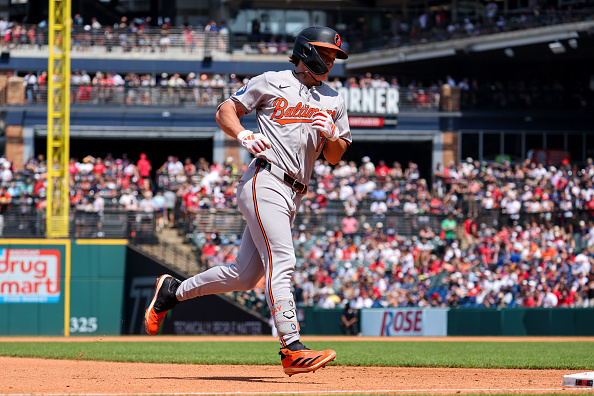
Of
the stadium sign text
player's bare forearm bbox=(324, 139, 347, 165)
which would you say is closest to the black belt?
player's bare forearm bbox=(324, 139, 347, 165)

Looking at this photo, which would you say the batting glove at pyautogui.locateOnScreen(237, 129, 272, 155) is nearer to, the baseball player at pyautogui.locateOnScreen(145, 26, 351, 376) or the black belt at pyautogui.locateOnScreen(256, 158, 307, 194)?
the baseball player at pyautogui.locateOnScreen(145, 26, 351, 376)

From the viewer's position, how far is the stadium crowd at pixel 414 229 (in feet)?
70.4

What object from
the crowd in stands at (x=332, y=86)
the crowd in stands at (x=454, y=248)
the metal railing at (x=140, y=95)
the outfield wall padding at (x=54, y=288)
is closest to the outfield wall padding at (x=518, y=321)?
the crowd in stands at (x=454, y=248)

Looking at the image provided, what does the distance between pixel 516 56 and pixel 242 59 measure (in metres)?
10.7

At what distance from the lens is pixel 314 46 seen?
637cm

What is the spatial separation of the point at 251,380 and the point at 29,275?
15.1m

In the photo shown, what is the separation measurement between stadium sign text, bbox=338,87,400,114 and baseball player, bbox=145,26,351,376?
2556 cm

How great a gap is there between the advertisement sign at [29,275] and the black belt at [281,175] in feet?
50.0

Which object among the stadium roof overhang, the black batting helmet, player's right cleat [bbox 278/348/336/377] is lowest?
player's right cleat [bbox 278/348/336/377]

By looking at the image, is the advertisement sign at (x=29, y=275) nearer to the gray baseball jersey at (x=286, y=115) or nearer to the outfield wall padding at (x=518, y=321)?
the outfield wall padding at (x=518, y=321)

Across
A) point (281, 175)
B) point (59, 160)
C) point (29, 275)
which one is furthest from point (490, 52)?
point (281, 175)

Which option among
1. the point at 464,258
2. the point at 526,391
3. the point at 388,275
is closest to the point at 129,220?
the point at 388,275

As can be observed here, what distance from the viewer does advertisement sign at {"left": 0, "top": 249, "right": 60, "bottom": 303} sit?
20.3 meters

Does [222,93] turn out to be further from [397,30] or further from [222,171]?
[397,30]
